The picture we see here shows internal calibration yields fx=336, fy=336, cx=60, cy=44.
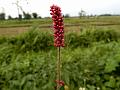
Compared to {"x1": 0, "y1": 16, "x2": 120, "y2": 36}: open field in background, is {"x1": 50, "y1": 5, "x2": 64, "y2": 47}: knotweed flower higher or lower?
higher

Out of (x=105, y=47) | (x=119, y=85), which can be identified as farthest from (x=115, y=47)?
(x=119, y=85)

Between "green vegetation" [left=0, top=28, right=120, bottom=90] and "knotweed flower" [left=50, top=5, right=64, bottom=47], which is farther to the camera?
"green vegetation" [left=0, top=28, right=120, bottom=90]

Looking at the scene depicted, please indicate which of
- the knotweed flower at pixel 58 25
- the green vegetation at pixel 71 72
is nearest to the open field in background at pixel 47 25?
the green vegetation at pixel 71 72

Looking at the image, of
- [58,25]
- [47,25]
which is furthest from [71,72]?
[47,25]

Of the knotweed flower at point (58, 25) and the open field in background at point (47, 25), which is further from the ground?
the knotweed flower at point (58, 25)

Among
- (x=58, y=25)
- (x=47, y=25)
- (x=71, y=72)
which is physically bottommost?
(x=47, y=25)

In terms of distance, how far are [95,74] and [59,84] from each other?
8.11ft

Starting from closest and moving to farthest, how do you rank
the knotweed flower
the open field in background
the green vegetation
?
the knotweed flower, the green vegetation, the open field in background

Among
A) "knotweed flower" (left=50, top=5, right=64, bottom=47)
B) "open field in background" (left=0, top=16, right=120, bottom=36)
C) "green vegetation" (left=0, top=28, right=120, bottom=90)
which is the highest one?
"knotweed flower" (left=50, top=5, right=64, bottom=47)

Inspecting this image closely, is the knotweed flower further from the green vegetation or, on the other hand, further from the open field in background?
the open field in background

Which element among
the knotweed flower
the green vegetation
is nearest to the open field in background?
the green vegetation

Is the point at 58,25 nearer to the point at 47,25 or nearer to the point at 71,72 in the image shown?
the point at 71,72

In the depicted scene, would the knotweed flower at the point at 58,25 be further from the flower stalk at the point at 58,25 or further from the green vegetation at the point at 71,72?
the green vegetation at the point at 71,72

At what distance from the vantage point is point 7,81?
4496 millimetres
